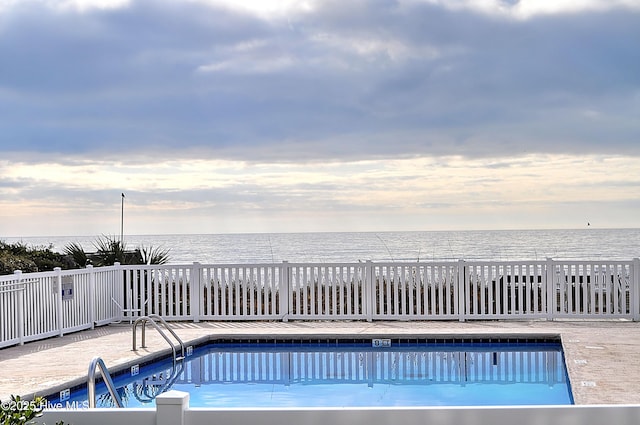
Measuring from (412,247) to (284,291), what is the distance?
35325mm

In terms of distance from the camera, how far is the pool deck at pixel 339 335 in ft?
24.6

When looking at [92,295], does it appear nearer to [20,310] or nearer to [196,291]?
[196,291]

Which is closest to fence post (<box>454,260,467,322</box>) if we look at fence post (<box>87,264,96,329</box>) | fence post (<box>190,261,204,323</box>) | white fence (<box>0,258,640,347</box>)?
white fence (<box>0,258,640,347</box>)

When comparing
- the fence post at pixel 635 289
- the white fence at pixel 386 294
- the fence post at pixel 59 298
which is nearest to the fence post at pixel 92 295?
the white fence at pixel 386 294

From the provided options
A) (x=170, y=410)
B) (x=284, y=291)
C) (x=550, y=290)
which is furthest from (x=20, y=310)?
(x=550, y=290)

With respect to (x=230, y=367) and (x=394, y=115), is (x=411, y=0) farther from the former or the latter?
(x=230, y=367)

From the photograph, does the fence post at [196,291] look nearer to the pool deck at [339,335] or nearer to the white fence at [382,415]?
the pool deck at [339,335]

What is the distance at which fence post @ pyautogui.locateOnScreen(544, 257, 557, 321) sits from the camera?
12188mm

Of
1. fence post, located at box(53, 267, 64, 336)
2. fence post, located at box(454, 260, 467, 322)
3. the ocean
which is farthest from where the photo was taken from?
the ocean

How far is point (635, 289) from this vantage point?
12.1m

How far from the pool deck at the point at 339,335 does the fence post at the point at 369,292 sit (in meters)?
0.32

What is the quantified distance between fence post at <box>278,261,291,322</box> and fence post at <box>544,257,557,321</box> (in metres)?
3.86

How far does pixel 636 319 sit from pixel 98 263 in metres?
9.14

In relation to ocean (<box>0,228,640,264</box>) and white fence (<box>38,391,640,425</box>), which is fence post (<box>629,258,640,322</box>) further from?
ocean (<box>0,228,640,264</box>)
